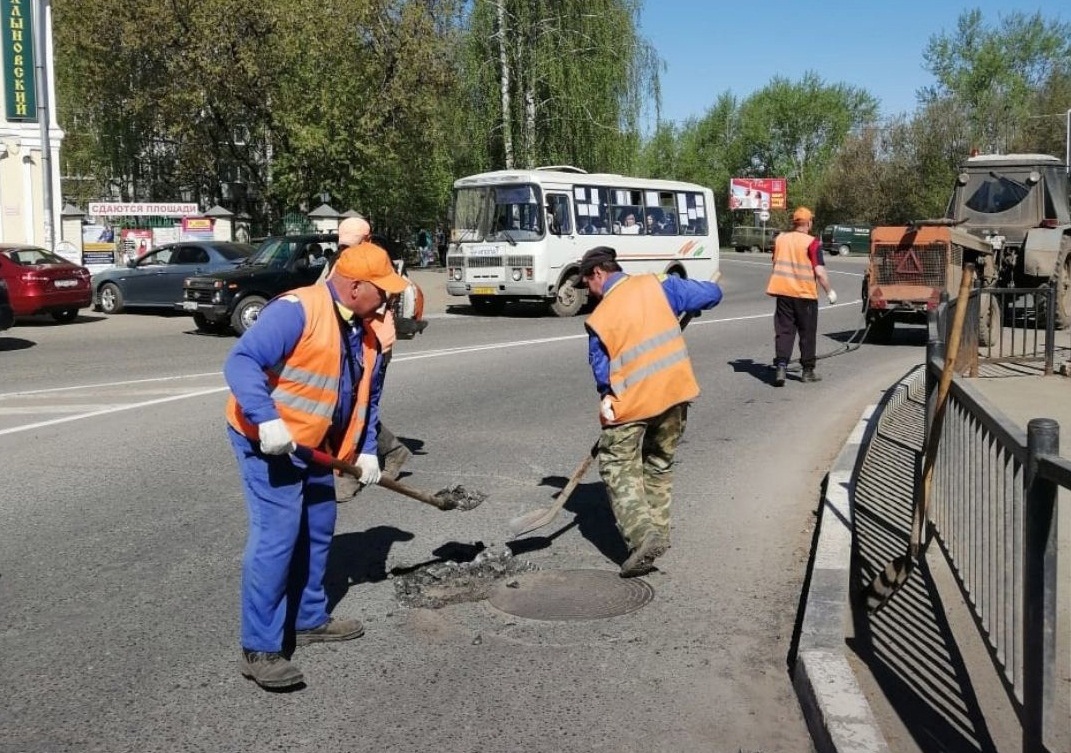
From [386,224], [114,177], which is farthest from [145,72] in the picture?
[386,224]

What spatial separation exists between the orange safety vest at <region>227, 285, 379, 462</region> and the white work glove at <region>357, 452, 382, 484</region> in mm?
317

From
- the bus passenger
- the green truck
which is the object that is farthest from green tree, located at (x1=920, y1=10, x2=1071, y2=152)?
the bus passenger

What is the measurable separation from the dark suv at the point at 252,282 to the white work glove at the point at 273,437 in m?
13.8

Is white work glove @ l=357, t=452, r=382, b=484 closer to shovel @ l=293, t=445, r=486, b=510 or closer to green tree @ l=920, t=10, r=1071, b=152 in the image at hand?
shovel @ l=293, t=445, r=486, b=510

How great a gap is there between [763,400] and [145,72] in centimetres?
3501

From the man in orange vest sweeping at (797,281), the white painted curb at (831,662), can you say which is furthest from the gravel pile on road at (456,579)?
the man in orange vest sweeping at (797,281)

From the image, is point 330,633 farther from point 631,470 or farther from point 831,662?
point 831,662

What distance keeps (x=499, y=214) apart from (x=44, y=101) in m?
13.9

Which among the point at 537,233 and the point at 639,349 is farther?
the point at 537,233

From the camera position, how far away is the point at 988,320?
13805 mm

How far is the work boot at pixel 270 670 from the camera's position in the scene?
13.8ft

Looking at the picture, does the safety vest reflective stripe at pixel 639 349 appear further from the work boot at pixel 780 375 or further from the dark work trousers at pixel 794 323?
the work boot at pixel 780 375

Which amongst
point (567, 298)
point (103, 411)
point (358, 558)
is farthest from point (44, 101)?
point (358, 558)

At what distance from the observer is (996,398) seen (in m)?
11.5
